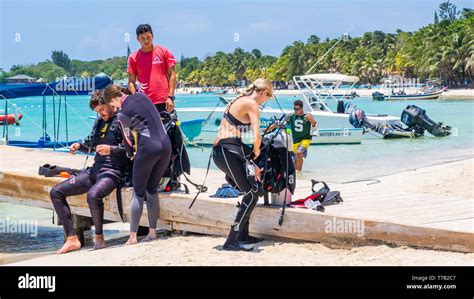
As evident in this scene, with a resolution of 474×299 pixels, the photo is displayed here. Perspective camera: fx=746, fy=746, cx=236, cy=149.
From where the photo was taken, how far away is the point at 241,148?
7.62 m

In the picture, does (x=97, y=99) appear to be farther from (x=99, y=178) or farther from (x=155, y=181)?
(x=155, y=181)

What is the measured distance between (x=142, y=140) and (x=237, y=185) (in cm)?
135

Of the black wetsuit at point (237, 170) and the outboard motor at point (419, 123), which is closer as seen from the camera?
the black wetsuit at point (237, 170)

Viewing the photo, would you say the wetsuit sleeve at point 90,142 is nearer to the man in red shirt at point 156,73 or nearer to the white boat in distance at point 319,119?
the man in red shirt at point 156,73

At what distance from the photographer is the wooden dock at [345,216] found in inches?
283

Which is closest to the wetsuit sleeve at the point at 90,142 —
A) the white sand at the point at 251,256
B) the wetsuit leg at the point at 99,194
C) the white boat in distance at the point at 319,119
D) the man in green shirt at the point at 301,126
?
the wetsuit leg at the point at 99,194

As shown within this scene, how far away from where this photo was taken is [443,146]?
98.4 feet

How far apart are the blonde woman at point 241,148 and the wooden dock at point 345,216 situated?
0.47 m

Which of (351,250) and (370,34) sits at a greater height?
(370,34)
